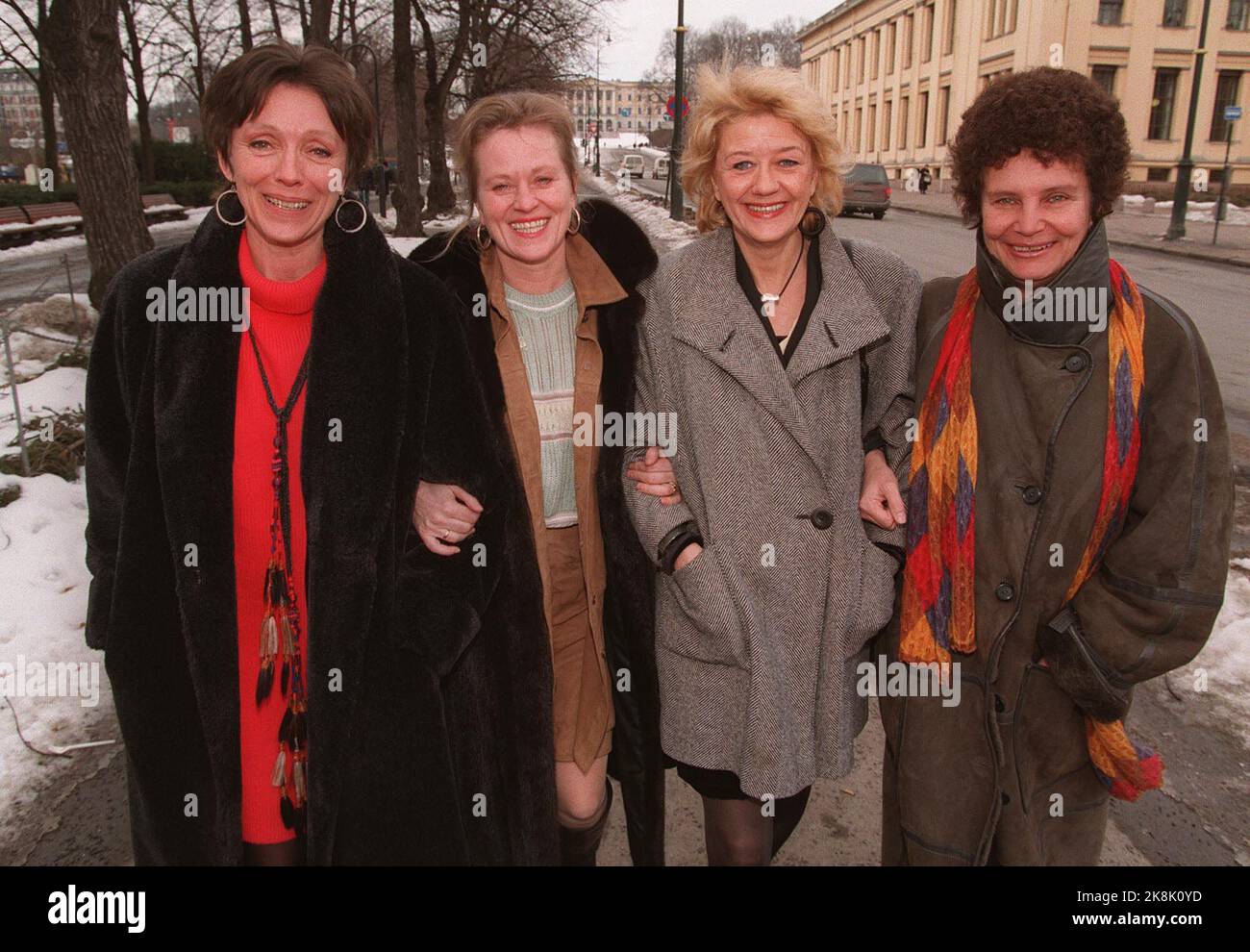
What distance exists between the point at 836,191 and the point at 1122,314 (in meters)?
0.80

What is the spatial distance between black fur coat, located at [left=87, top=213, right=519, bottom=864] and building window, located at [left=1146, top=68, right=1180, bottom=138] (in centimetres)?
4731

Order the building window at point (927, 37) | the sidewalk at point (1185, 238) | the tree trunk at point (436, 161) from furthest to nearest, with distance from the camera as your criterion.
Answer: the building window at point (927, 37) → the tree trunk at point (436, 161) → the sidewalk at point (1185, 238)

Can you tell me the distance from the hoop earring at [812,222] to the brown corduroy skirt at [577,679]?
102 centimetres

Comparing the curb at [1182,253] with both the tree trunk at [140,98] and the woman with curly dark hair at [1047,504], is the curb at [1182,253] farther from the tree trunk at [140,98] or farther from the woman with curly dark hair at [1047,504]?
the tree trunk at [140,98]

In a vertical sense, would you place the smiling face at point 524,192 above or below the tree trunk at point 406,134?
below

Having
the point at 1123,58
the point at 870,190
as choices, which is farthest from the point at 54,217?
the point at 1123,58

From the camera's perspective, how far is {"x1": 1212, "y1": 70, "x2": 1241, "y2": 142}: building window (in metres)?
40.8

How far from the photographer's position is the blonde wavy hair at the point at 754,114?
90.8 inches

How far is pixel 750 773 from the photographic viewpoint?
2.27m

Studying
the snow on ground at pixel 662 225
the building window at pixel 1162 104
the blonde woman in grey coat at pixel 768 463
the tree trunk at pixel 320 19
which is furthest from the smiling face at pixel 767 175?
the building window at pixel 1162 104

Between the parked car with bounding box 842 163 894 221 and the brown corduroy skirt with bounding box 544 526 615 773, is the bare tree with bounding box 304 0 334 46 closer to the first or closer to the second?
the brown corduroy skirt with bounding box 544 526 615 773

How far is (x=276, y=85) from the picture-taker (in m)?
→ 2.12

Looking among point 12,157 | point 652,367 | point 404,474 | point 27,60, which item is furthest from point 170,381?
point 12,157

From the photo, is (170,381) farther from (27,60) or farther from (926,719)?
(27,60)
